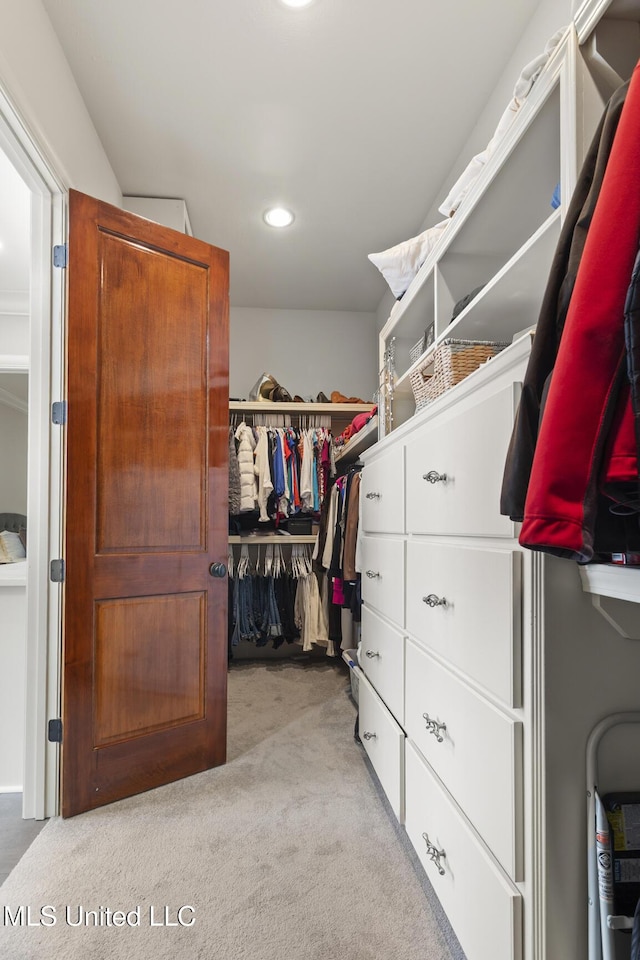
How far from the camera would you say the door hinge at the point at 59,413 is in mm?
1944

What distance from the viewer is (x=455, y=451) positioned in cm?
132

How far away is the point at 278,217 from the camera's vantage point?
2959 mm

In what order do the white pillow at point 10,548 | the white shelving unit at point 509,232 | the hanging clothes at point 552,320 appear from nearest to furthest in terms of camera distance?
the hanging clothes at point 552,320 → the white shelving unit at point 509,232 → the white pillow at point 10,548

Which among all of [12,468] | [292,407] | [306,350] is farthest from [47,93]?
[306,350]

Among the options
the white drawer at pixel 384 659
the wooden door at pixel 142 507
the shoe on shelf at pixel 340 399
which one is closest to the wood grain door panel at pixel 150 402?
the wooden door at pixel 142 507

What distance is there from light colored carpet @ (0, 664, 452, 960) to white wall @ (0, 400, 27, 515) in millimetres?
1545

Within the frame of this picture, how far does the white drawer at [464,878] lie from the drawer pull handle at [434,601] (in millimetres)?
424

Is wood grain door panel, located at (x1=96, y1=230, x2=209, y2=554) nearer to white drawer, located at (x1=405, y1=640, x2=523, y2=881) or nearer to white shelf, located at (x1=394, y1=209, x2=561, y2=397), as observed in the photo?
white shelf, located at (x1=394, y1=209, x2=561, y2=397)

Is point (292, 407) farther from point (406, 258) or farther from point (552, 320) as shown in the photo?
point (552, 320)

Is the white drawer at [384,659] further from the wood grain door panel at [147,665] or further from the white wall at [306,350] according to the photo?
the white wall at [306,350]

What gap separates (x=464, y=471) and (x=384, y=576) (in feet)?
2.62

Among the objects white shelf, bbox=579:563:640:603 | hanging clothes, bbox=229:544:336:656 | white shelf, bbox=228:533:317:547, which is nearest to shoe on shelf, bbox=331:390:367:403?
white shelf, bbox=228:533:317:547

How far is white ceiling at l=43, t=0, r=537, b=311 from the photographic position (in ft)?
5.90

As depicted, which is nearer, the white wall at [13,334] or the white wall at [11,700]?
the white wall at [11,700]
